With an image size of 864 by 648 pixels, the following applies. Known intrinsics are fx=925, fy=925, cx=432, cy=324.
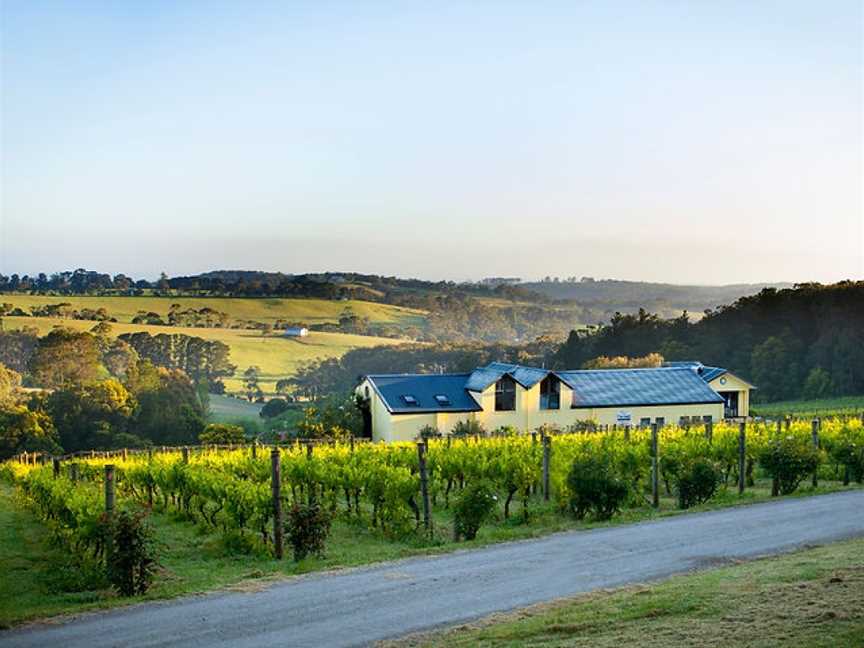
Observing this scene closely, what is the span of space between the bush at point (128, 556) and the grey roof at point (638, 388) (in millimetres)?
39793

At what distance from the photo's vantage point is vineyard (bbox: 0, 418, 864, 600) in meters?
16.7

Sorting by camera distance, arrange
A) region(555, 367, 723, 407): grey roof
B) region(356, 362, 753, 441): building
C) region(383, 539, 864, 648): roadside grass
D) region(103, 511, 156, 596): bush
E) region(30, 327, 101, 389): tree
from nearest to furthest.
A: region(383, 539, 864, 648): roadside grass < region(103, 511, 156, 596): bush < region(356, 362, 753, 441): building < region(555, 367, 723, 407): grey roof < region(30, 327, 101, 389): tree

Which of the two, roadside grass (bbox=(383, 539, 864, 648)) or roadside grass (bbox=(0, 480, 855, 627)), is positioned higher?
roadside grass (bbox=(383, 539, 864, 648))

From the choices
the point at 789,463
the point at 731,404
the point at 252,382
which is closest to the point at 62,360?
the point at 252,382

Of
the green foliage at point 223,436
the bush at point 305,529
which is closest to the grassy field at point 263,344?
the green foliage at point 223,436

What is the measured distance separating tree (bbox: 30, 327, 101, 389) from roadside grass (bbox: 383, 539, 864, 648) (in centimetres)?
8224

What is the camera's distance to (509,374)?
50.6 metres

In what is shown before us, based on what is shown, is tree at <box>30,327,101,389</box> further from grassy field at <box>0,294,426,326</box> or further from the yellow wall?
the yellow wall

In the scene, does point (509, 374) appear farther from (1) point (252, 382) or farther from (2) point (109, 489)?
(1) point (252, 382)

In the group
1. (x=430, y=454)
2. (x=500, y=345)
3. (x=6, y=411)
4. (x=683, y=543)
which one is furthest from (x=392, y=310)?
(x=683, y=543)

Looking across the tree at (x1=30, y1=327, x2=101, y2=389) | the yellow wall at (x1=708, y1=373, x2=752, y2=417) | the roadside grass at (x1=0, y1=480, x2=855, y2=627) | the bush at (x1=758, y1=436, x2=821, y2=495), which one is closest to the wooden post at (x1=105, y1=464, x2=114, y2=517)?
the roadside grass at (x1=0, y1=480, x2=855, y2=627)

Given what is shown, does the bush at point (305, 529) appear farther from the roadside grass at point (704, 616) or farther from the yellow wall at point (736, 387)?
the yellow wall at point (736, 387)

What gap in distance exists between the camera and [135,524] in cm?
1295

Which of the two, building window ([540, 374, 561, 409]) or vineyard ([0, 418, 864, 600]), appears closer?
vineyard ([0, 418, 864, 600])
